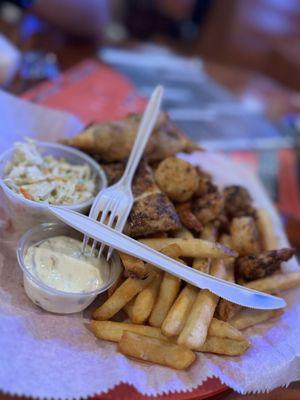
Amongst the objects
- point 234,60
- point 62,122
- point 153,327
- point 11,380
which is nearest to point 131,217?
point 153,327

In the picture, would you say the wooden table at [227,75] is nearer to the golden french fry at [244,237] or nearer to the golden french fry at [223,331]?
the golden french fry at [244,237]

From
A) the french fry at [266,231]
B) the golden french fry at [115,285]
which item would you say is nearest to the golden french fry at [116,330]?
the golden french fry at [115,285]

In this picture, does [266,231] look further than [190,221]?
Yes

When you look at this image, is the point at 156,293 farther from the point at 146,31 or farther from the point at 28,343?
the point at 146,31

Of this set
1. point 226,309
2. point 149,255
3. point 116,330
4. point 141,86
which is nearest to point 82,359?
point 116,330

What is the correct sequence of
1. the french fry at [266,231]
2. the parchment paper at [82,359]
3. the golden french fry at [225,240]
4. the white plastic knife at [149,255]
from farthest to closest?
the french fry at [266,231] < the golden french fry at [225,240] < the white plastic knife at [149,255] < the parchment paper at [82,359]

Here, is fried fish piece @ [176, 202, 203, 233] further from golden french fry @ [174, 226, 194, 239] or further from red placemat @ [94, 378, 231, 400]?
red placemat @ [94, 378, 231, 400]

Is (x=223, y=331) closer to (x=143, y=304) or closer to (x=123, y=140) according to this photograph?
(x=143, y=304)
